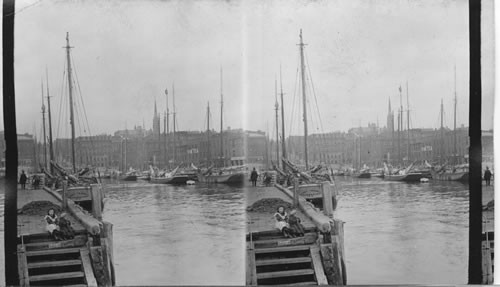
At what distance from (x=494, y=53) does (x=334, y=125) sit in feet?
3.18

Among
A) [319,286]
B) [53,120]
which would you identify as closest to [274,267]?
[319,286]

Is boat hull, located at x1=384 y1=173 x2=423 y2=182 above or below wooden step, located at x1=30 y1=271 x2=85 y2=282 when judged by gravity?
above

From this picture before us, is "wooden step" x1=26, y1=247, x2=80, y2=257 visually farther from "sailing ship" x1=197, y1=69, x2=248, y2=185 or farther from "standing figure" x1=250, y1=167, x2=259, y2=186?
"standing figure" x1=250, y1=167, x2=259, y2=186

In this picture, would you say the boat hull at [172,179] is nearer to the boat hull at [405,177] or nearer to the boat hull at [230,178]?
the boat hull at [230,178]

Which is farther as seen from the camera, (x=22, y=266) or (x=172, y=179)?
(x=172, y=179)

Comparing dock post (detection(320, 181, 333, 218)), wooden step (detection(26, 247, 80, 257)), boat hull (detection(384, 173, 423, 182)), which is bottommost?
wooden step (detection(26, 247, 80, 257))

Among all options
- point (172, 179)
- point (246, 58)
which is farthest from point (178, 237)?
point (246, 58)

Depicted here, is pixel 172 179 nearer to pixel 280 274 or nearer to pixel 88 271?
pixel 88 271

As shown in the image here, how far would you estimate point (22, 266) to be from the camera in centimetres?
365

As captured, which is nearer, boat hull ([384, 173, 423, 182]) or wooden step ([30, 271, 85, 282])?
wooden step ([30, 271, 85, 282])

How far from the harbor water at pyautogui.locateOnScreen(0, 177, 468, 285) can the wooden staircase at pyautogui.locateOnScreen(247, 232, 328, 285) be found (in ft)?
0.30

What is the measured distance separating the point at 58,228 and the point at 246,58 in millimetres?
1405

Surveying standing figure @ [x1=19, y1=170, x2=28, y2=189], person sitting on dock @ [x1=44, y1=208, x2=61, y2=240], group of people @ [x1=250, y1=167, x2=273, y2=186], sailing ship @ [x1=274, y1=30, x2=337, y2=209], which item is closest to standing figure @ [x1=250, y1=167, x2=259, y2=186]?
group of people @ [x1=250, y1=167, x2=273, y2=186]

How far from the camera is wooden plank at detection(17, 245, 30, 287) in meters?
3.64
